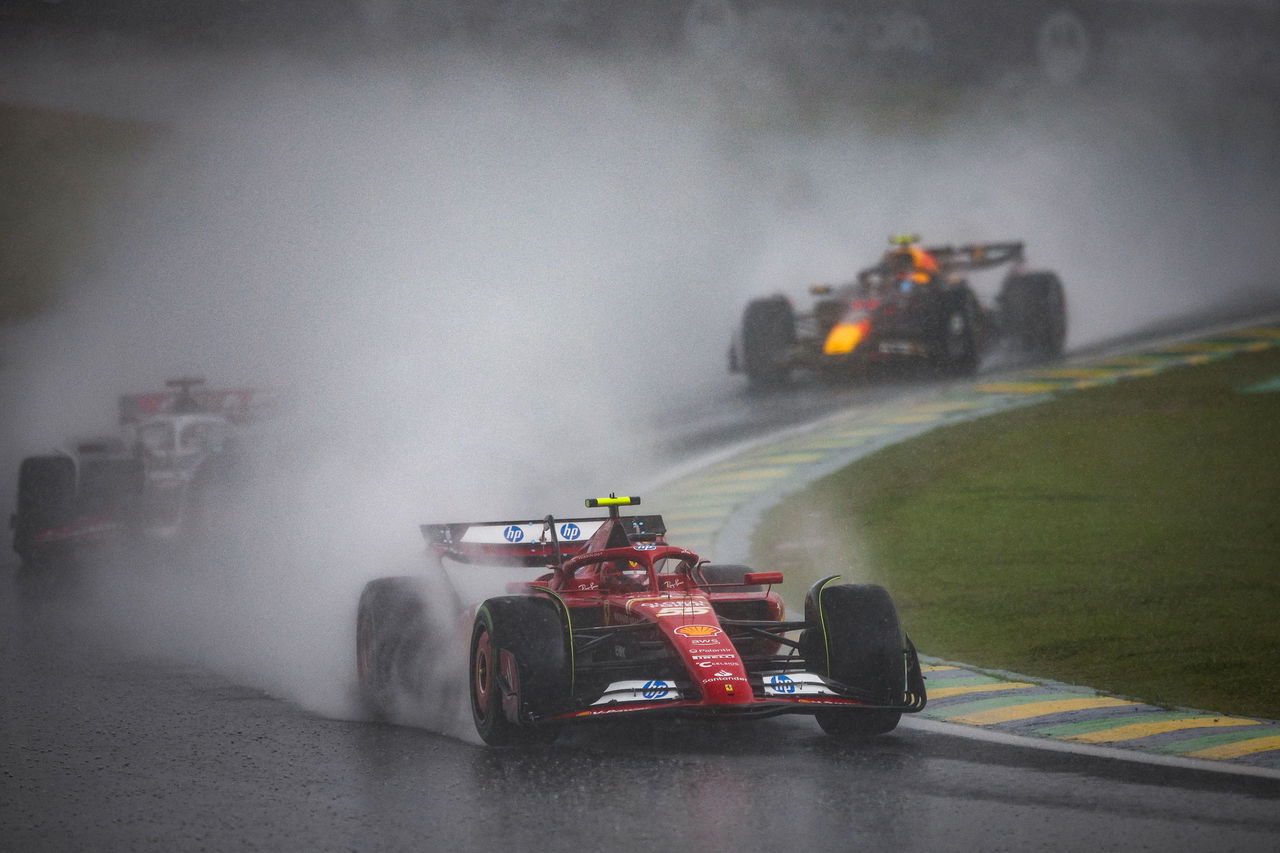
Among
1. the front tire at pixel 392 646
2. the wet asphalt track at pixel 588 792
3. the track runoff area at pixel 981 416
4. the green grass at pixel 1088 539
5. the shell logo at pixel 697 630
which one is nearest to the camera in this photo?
the wet asphalt track at pixel 588 792

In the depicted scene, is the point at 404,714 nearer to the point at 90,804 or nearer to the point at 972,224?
the point at 90,804

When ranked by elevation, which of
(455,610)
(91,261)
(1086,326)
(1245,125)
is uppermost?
(1245,125)

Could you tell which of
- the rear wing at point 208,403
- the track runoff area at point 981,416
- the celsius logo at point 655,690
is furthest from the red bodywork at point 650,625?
the rear wing at point 208,403

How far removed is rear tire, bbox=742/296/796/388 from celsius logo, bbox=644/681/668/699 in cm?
1465

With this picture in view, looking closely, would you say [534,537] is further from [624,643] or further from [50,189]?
[50,189]

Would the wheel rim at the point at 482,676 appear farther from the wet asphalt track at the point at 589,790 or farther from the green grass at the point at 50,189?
the green grass at the point at 50,189

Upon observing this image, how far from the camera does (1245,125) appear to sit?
1613 inches

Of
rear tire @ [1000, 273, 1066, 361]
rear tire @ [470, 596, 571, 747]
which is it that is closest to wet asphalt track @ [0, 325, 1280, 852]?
rear tire @ [470, 596, 571, 747]

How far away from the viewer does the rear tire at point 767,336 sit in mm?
21750

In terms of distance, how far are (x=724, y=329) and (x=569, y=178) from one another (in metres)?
4.93

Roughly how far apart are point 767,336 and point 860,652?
14.3 meters

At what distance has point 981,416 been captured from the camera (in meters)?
18.8

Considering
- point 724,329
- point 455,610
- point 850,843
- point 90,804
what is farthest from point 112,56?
point 850,843

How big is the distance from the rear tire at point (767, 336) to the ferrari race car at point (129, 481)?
793 cm
